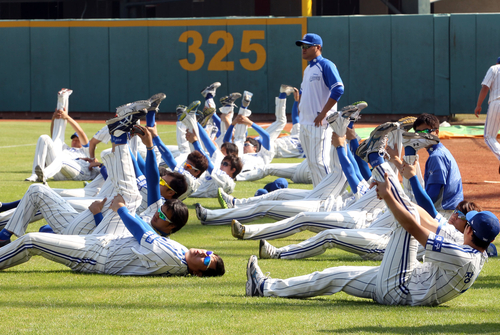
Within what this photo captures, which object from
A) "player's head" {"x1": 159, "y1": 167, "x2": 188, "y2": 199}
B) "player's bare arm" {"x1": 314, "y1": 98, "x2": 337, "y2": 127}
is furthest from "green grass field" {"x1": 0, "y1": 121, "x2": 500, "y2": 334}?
"player's bare arm" {"x1": 314, "y1": 98, "x2": 337, "y2": 127}

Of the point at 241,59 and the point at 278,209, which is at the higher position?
the point at 241,59

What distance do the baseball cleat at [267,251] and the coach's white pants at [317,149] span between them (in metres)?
2.31

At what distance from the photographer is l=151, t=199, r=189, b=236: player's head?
5.27 meters

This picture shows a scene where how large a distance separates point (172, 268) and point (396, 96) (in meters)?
19.0

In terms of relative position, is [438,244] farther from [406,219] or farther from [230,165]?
[230,165]

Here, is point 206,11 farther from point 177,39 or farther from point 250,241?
point 250,241

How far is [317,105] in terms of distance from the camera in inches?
330

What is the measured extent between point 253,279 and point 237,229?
1.79 m

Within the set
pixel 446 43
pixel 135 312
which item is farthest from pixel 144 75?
pixel 135 312

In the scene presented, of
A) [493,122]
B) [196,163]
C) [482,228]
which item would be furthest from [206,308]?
[493,122]

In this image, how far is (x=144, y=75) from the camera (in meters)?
24.6

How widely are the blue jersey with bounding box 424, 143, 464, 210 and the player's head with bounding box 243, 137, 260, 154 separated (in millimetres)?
6140

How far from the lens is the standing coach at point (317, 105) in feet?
26.5

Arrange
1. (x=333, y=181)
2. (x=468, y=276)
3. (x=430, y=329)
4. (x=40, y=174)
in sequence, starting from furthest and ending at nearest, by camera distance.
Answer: (x=40, y=174) → (x=333, y=181) → (x=468, y=276) → (x=430, y=329)
